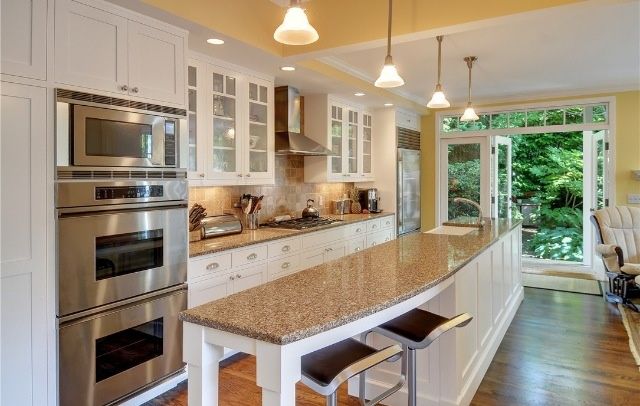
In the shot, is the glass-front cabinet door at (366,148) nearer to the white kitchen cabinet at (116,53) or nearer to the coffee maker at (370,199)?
the coffee maker at (370,199)

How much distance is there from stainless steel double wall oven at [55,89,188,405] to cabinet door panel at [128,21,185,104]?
0.31 ft

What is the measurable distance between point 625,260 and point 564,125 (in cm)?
199

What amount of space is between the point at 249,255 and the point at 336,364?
1.90 metres

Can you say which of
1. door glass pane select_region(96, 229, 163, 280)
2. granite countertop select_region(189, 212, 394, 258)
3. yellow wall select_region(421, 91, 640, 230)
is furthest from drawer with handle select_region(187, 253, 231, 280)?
yellow wall select_region(421, 91, 640, 230)

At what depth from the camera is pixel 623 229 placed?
4676mm

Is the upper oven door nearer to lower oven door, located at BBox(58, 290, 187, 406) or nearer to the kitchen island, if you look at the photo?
lower oven door, located at BBox(58, 290, 187, 406)

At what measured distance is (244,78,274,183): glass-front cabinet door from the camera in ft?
12.0

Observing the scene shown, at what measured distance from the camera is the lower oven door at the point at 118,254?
2.05 meters

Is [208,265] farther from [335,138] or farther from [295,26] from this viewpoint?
[335,138]

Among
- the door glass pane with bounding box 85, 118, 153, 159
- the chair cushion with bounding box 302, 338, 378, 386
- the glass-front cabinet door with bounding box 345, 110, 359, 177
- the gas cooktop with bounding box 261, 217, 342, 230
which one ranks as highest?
the glass-front cabinet door with bounding box 345, 110, 359, 177

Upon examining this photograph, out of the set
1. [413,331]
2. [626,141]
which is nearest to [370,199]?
[626,141]

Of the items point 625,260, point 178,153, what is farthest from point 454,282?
point 625,260

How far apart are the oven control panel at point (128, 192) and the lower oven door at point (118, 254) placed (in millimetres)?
83

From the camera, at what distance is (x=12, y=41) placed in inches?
72.2
